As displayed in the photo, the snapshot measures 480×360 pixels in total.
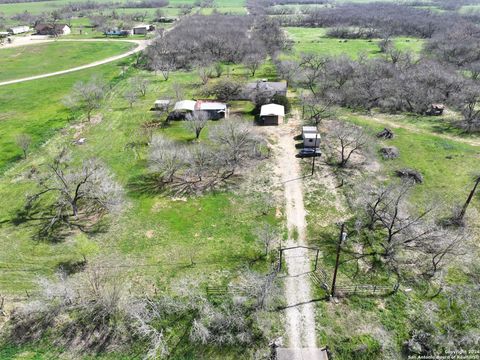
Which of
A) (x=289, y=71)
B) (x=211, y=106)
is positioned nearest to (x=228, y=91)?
(x=211, y=106)

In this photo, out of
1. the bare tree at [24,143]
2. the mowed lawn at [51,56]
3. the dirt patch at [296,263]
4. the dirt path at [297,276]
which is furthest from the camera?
the mowed lawn at [51,56]

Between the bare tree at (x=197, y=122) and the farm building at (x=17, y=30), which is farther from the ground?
the farm building at (x=17, y=30)

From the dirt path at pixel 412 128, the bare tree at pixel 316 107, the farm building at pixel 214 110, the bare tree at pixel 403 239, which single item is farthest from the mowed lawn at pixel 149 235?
the dirt path at pixel 412 128

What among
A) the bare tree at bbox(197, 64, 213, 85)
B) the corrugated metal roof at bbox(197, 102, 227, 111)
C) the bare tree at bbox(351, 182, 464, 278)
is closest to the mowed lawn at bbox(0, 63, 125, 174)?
the bare tree at bbox(197, 64, 213, 85)

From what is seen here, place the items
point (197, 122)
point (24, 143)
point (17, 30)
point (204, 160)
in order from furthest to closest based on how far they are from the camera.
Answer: point (17, 30) → point (197, 122) → point (24, 143) → point (204, 160)

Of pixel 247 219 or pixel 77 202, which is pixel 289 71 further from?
pixel 77 202

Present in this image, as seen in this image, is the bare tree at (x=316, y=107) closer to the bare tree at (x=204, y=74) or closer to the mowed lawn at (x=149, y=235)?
the bare tree at (x=204, y=74)

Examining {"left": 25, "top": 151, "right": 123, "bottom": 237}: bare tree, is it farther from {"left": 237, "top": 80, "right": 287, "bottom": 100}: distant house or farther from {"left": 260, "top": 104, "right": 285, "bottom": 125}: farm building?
{"left": 237, "top": 80, "right": 287, "bottom": 100}: distant house
